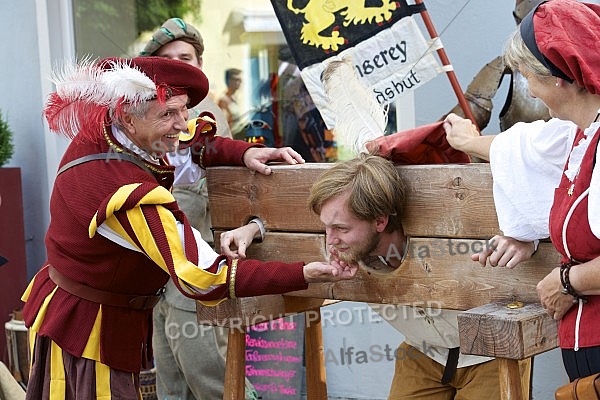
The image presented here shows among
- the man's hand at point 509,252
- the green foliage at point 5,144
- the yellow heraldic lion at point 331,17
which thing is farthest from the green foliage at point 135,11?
the man's hand at point 509,252

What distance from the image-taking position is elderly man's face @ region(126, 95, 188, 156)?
2762mm

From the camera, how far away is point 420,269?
268 cm

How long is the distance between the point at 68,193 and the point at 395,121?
2131 mm

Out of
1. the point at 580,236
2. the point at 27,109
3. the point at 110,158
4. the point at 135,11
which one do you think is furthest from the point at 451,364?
the point at 27,109

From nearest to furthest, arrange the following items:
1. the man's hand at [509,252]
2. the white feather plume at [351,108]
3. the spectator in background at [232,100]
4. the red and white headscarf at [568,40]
→ the red and white headscarf at [568,40] < the man's hand at [509,252] < the white feather plume at [351,108] < the spectator in background at [232,100]

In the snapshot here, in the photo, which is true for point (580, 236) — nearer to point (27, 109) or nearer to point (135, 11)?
point (135, 11)

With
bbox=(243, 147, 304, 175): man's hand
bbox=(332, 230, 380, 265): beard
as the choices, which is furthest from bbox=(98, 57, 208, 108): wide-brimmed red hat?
bbox=(332, 230, 380, 265): beard

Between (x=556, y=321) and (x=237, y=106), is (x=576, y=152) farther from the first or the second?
(x=237, y=106)

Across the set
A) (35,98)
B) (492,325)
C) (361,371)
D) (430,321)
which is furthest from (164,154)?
(35,98)

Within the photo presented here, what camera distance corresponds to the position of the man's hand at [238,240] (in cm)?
299

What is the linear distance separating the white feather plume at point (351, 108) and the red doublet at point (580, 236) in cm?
84

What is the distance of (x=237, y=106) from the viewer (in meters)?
5.11

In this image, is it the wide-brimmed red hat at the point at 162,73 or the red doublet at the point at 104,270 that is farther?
the wide-brimmed red hat at the point at 162,73

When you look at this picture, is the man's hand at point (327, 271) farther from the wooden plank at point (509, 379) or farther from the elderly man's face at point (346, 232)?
the wooden plank at point (509, 379)
